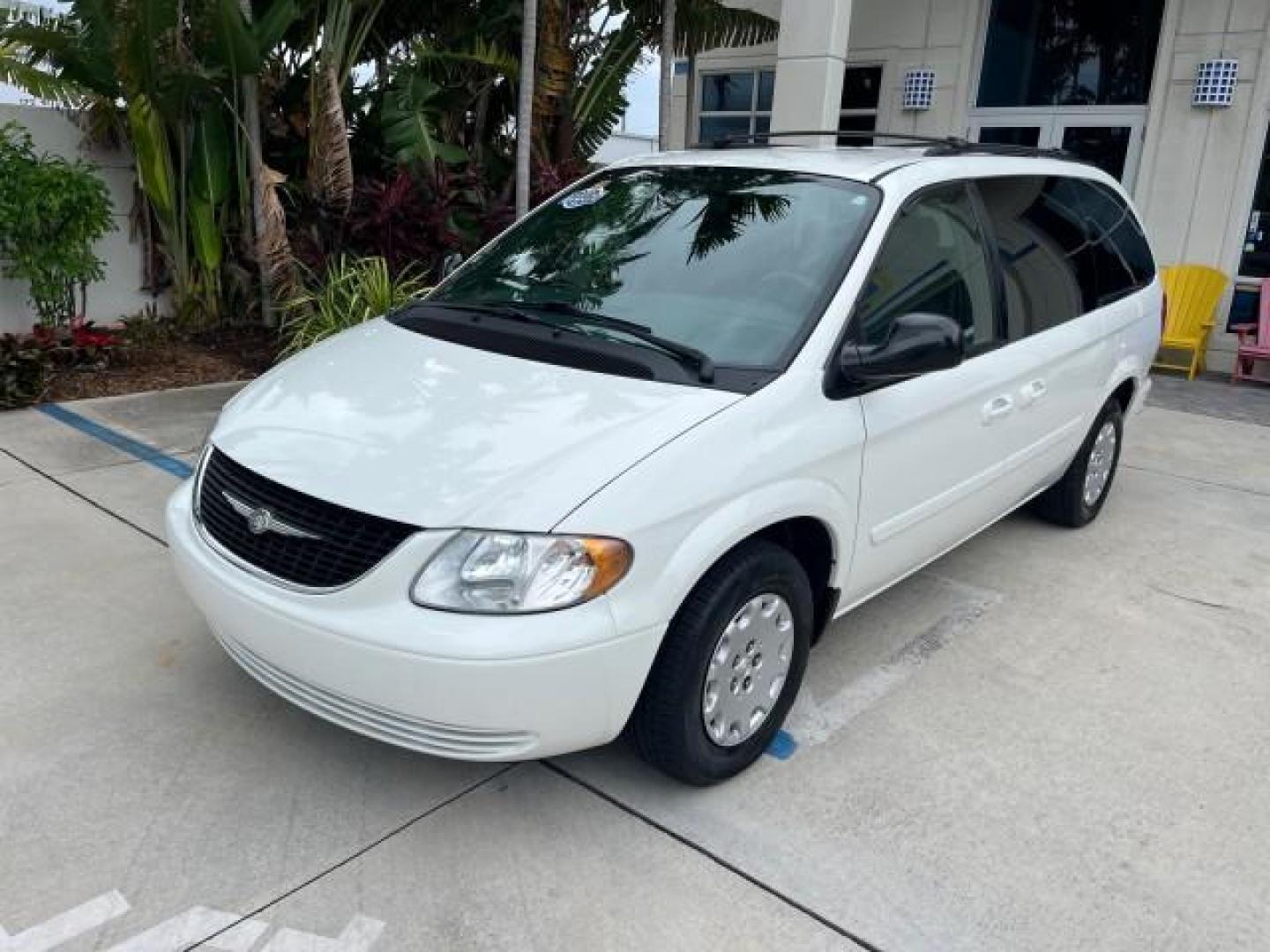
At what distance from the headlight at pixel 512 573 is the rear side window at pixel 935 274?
4.18 ft

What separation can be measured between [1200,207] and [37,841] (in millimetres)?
10584

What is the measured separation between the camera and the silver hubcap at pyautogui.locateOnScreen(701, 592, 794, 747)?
9.53ft

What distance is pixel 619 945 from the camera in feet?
8.04

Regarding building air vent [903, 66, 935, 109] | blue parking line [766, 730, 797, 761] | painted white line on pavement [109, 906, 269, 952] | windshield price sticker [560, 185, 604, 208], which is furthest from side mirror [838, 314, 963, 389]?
building air vent [903, 66, 935, 109]

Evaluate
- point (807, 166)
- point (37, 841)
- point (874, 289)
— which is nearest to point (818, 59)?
point (807, 166)

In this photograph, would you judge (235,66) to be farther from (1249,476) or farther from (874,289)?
(1249,476)

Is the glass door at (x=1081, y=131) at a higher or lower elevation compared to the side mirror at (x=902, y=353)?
higher

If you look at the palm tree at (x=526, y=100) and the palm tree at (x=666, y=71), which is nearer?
the palm tree at (x=526, y=100)

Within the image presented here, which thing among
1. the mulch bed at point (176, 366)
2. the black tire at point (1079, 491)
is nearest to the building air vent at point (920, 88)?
the black tire at point (1079, 491)

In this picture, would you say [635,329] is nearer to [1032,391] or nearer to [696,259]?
A: [696,259]

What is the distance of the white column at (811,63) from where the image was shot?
8.99 meters

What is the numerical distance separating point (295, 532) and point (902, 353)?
5.98 ft

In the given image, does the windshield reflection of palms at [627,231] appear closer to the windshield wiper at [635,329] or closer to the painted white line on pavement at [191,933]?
the windshield wiper at [635,329]

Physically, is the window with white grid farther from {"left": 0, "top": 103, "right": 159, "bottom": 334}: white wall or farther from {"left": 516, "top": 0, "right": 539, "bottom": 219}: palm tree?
{"left": 0, "top": 103, "right": 159, "bottom": 334}: white wall
